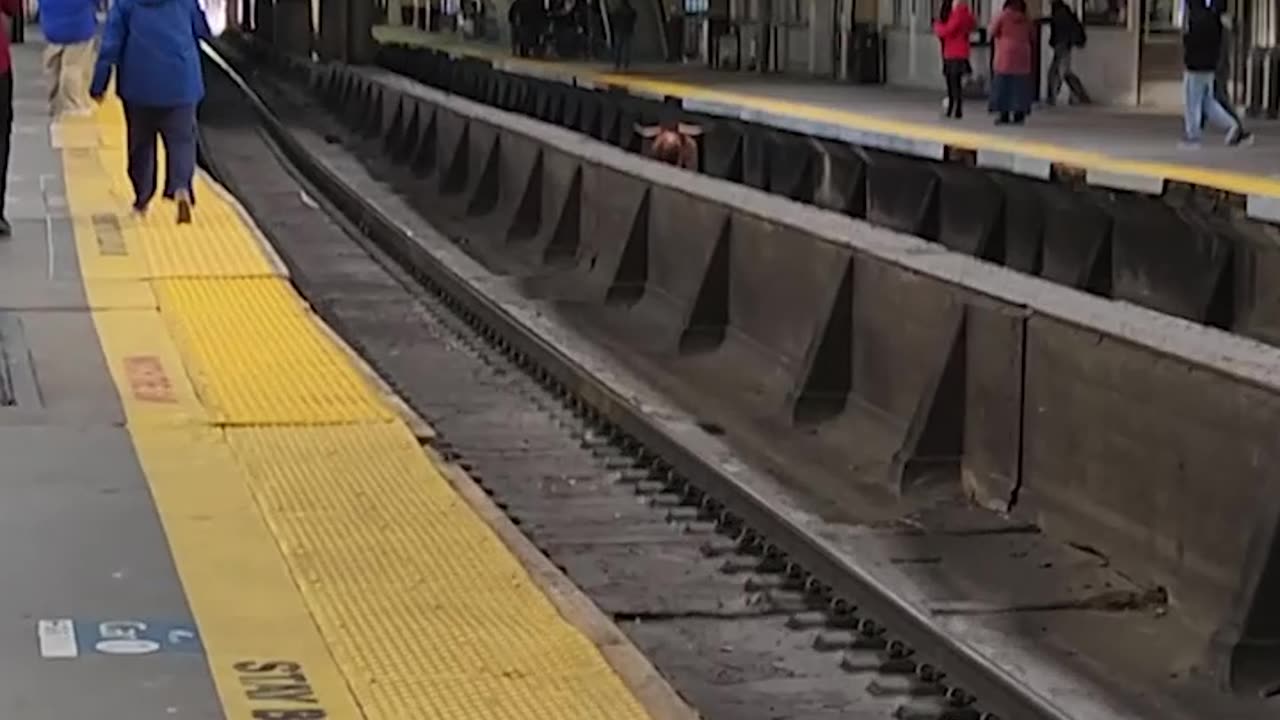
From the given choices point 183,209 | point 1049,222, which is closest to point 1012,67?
point 1049,222

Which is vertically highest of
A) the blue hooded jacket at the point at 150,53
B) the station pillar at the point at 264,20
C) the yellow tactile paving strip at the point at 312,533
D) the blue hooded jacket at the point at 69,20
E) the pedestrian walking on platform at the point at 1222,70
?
the blue hooded jacket at the point at 150,53

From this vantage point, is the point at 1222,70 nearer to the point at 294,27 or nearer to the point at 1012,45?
the point at 1012,45

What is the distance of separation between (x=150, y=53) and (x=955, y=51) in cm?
2011

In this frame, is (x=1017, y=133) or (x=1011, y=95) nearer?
(x=1017, y=133)

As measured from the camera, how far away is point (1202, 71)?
2669 cm

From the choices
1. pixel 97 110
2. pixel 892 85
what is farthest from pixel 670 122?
pixel 892 85

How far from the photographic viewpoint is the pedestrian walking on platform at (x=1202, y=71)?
26078 millimetres

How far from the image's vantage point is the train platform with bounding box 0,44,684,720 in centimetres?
591

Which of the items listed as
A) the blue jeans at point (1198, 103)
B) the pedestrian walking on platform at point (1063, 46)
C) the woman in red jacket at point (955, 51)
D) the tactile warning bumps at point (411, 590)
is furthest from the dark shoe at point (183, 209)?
the pedestrian walking on platform at point (1063, 46)

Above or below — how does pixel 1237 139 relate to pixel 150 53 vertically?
below

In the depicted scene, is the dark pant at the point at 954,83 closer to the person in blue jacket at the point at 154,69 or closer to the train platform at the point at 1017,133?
the train platform at the point at 1017,133

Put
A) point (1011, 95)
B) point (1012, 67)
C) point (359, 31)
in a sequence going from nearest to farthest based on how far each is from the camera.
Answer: point (1012, 67) → point (1011, 95) → point (359, 31)

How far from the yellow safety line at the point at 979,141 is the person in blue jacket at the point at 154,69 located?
873 cm

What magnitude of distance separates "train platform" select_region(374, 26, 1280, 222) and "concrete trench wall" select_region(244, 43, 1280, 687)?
57.0 inches
